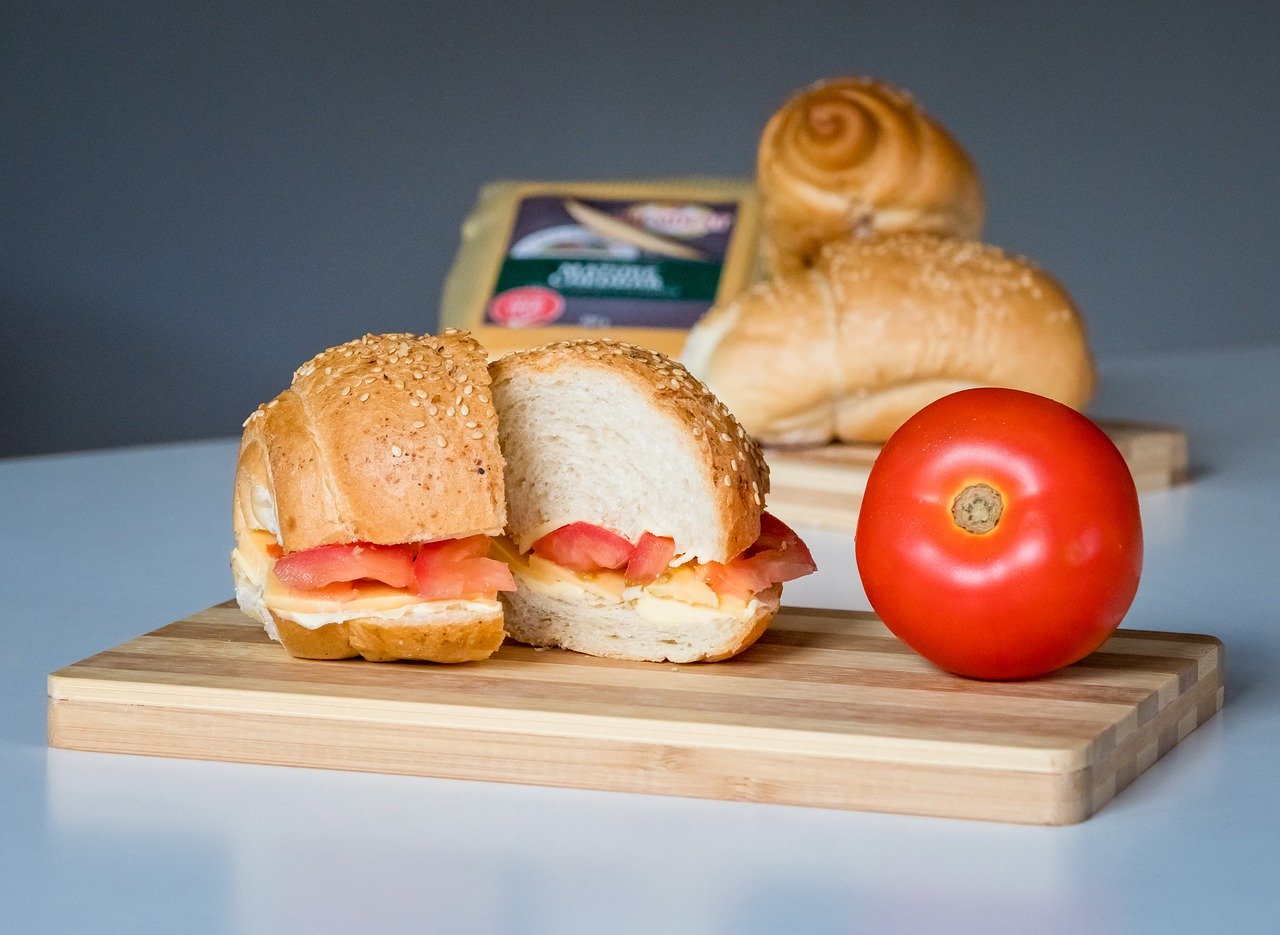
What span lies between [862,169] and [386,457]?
1.75 m

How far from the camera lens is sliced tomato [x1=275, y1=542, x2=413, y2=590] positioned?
1512 mm

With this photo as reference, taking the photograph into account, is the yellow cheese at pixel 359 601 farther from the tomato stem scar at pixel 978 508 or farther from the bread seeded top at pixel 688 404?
the tomato stem scar at pixel 978 508

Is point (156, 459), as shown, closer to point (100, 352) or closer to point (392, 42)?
point (100, 352)

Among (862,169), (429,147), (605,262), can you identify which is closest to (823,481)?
(862,169)

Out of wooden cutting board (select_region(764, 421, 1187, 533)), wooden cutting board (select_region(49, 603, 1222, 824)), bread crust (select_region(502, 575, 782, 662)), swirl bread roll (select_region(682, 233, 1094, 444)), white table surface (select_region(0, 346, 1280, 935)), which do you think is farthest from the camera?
swirl bread roll (select_region(682, 233, 1094, 444))

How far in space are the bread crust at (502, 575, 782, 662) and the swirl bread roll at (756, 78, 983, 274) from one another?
1570mm

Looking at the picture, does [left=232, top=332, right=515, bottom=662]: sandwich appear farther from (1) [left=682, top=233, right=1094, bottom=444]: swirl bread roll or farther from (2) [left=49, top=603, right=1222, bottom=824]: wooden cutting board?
(1) [left=682, top=233, right=1094, bottom=444]: swirl bread roll

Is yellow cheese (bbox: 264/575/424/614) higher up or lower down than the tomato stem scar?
lower down

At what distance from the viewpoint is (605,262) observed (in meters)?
3.48

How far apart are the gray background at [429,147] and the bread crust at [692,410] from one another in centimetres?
338

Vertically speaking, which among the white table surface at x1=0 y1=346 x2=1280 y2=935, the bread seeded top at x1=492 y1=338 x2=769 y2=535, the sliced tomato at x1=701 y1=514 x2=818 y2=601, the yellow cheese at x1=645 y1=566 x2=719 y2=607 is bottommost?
the white table surface at x1=0 y1=346 x2=1280 y2=935

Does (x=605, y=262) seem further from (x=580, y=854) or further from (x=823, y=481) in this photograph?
(x=580, y=854)

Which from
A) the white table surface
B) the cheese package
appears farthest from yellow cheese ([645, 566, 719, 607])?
the cheese package

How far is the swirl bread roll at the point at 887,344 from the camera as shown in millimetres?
2705
